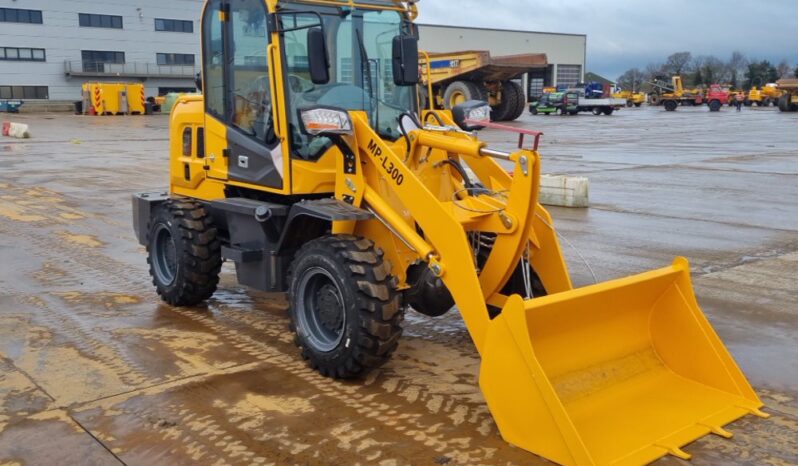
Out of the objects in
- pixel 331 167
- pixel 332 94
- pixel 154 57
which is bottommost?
pixel 331 167

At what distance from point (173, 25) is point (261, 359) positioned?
65.3 metres

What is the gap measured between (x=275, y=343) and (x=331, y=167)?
133cm

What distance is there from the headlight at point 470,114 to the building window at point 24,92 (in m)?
60.2

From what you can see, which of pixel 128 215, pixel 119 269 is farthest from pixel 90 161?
pixel 119 269

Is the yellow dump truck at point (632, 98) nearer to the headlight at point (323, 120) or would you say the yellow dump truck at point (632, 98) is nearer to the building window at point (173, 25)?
the building window at point (173, 25)

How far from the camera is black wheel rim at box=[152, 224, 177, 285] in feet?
21.9

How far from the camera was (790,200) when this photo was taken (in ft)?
41.4

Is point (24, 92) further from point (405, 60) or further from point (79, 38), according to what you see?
point (405, 60)

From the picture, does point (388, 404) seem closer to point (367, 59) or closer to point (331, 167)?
point (331, 167)

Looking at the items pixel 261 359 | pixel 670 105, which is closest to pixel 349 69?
pixel 261 359

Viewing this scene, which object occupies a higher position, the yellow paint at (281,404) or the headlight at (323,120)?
the headlight at (323,120)

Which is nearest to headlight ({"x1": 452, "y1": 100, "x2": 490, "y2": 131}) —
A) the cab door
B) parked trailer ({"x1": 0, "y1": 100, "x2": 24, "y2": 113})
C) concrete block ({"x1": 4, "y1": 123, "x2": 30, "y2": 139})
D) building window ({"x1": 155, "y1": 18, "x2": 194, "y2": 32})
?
the cab door

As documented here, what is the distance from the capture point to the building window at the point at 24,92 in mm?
57875

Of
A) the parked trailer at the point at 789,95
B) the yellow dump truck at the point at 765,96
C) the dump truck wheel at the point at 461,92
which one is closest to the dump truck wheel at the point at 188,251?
the dump truck wheel at the point at 461,92
